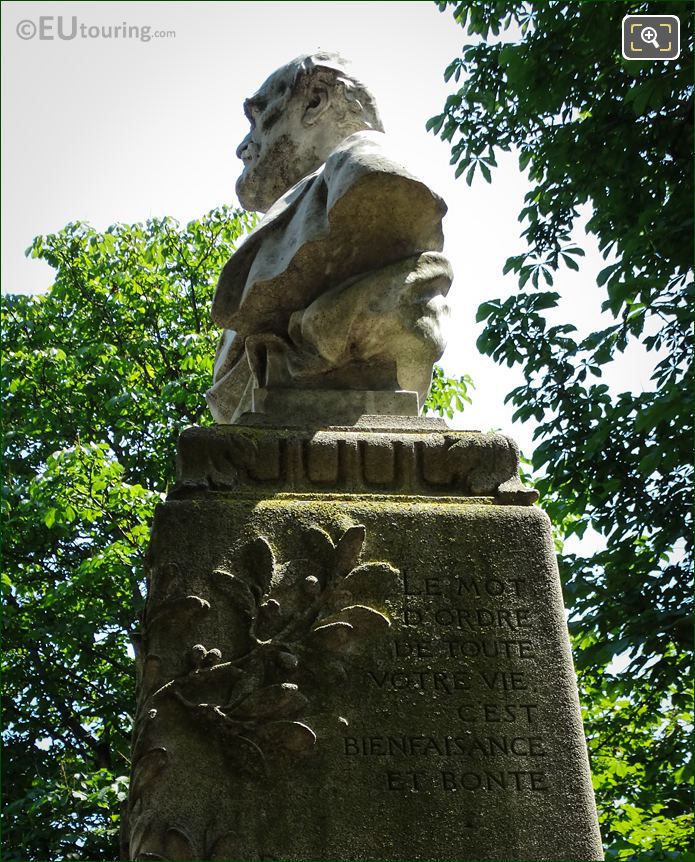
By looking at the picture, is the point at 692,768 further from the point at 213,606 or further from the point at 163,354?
the point at 163,354

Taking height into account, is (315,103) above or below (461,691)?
above

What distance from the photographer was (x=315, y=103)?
5.19 meters

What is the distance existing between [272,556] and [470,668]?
724 millimetres

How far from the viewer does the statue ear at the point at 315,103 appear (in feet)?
17.0

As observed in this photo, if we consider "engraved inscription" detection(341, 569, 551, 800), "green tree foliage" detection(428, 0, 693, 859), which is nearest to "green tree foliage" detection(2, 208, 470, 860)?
"green tree foliage" detection(428, 0, 693, 859)

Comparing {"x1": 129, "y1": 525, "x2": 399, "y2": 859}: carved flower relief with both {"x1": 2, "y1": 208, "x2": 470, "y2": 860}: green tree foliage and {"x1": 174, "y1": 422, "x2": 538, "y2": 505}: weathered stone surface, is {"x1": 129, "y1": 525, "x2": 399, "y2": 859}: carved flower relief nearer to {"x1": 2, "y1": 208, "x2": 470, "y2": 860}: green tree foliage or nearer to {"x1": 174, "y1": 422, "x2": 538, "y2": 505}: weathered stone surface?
{"x1": 174, "y1": 422, "x2": 538, "y2": 505}: weathered stone surface

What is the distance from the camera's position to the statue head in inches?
203

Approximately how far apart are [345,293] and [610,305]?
2481 millimetres

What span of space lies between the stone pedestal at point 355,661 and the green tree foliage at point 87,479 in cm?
542

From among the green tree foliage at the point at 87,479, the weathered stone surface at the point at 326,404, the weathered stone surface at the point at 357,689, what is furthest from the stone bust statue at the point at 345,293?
the green tree foliage at the point at 87,479

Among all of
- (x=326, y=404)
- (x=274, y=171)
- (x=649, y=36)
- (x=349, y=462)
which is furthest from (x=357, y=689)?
(x=649, y=36)

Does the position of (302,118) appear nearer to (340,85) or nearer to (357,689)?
(340,85)

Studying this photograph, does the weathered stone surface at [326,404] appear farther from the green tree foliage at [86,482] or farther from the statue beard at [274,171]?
the green tree foliage at [86,482]

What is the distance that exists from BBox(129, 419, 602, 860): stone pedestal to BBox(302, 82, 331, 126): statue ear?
2.17 metres
